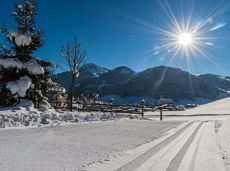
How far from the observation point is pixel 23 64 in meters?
18.4

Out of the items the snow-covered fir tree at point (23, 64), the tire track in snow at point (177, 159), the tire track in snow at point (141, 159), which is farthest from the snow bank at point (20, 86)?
the tire track in snow at point (177, 159)

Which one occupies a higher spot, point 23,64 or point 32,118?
point 23,64

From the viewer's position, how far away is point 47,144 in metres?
8.38

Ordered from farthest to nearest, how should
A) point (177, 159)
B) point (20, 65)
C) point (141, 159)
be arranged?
point (20, 65), point (177, 159), point (141, 159)

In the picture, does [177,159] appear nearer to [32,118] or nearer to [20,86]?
[32,118]

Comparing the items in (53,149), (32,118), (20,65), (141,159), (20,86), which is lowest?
(141,159)

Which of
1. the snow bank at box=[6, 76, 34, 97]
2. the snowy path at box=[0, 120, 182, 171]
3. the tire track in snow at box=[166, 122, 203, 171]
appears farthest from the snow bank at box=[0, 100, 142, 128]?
the tire track in snow at box=[166, 122, 203, 171]

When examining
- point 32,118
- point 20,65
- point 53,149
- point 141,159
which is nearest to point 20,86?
point 20,65

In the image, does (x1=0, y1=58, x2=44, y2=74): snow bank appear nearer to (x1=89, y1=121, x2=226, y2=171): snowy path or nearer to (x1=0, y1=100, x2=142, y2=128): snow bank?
(x1=0, y1=100, x2=142, y2=128): snow bank

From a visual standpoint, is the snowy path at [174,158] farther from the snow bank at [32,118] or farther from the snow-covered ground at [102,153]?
the snow bank at [32,118]

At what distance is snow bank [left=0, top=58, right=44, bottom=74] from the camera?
17.9m

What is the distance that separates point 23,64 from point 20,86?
1.53m

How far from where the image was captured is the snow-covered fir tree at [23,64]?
1796 centimetres

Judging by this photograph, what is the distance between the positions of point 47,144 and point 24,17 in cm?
1465
